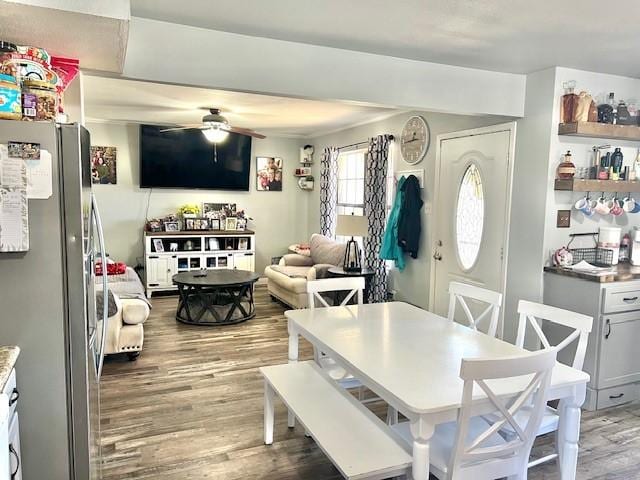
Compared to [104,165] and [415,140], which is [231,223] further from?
[415,140]

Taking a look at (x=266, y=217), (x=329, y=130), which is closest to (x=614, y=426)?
(x=329, y=130)

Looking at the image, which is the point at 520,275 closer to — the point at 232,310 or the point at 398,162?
the point at 398,162

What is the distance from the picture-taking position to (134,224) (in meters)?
6.81

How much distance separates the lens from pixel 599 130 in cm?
345

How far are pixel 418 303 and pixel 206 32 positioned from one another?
11.3 feet

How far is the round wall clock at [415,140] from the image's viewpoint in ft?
15.9

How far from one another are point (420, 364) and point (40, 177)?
5.41 feet

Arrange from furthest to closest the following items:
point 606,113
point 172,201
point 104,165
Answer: point 172,201
point 104,165
point 606,113

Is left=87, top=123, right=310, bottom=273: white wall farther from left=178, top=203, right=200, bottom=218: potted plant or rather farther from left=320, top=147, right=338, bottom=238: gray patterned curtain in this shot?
left=320, top=147, right=338, bottom=238: gray patterned curtain

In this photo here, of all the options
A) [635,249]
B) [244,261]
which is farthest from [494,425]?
[244,261]

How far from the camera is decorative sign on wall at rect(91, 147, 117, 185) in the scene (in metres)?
6.54

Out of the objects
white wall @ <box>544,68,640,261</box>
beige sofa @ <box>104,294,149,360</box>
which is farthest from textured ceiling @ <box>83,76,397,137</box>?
white wall @ <box>544,68,640,261</box>

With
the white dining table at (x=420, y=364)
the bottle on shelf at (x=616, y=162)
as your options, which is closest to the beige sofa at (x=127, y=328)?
the white dining table at (x=420, y=364)

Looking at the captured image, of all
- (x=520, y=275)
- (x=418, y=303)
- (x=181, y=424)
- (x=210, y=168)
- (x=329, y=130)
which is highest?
(x=329, y=130)
